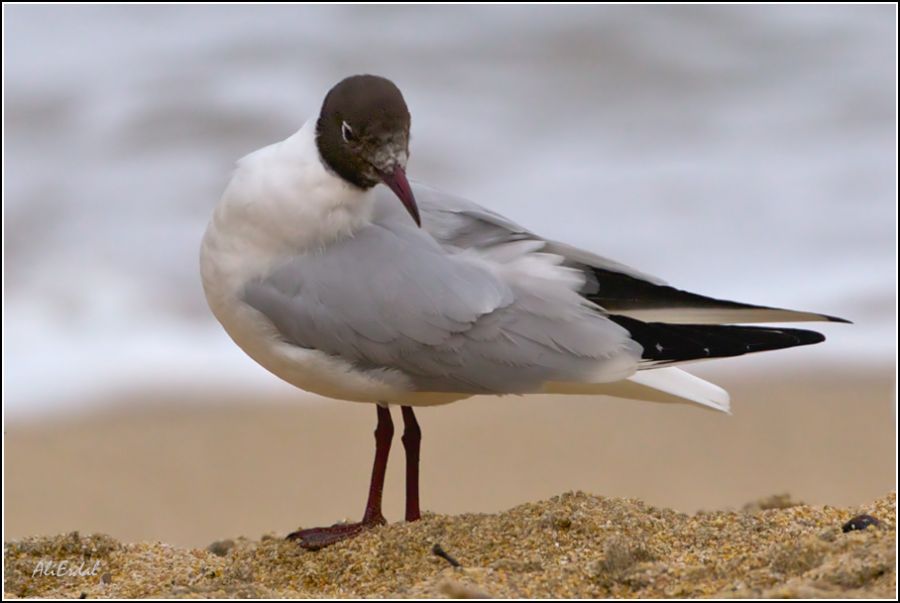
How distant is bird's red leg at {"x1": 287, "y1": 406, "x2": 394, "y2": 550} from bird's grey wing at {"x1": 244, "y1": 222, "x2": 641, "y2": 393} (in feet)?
1.47

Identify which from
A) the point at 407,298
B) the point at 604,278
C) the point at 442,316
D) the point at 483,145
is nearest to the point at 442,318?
the point at 442,316

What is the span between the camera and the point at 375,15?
13.4 meters

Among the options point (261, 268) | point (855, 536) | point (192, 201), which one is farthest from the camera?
point (192, 201)

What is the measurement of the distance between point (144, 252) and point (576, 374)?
20.3 ft

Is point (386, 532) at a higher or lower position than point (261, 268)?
lower

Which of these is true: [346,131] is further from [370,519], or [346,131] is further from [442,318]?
[370,519]

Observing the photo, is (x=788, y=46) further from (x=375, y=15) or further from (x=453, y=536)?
(x=453, y=536)

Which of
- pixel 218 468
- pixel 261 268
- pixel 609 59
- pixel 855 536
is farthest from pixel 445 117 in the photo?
pixel 855 536

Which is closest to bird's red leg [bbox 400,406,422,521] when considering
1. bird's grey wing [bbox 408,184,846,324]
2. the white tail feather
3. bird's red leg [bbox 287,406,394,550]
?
bird's red leg [bbox 287,406,394,550]

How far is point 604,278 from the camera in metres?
4.36

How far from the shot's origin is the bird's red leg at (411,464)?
4.51 m

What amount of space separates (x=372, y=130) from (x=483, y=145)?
7.46 meters

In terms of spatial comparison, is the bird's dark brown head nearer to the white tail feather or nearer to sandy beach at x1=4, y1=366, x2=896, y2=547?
the white tail feather

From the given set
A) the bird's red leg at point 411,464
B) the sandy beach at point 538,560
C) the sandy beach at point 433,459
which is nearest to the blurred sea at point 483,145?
the sandy beach at point 433,459
